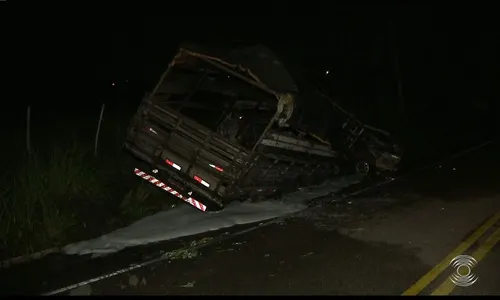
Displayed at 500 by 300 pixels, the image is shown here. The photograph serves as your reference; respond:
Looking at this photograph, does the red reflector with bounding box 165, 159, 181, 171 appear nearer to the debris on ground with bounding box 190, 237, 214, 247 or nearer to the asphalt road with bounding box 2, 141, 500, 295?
the debris on ground with bounding box 190, 237, 214, 247

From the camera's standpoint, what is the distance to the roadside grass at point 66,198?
791 centimetres

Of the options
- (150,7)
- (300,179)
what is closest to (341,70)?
(150,7)

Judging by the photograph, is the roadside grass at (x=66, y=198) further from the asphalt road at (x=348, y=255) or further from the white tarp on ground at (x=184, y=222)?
the asphalt road at (x=348, y=255)

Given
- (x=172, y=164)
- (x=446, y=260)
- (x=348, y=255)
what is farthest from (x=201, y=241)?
(x=446, y=260)

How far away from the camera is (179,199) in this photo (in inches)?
400

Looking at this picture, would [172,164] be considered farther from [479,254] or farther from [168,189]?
[479,254]

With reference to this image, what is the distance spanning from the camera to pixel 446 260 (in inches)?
298

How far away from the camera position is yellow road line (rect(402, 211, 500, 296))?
6.46 meters

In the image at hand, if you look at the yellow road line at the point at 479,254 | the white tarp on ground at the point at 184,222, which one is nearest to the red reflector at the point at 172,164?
the white tarp on ground at the point at 184,222

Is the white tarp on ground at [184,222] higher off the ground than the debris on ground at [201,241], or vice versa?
the debris on ground at [201,241]

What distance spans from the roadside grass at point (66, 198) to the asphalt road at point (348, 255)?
3.97 feet

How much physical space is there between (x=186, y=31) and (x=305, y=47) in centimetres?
610

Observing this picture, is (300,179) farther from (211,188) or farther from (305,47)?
(305,47)

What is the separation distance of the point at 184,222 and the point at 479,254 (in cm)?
482
